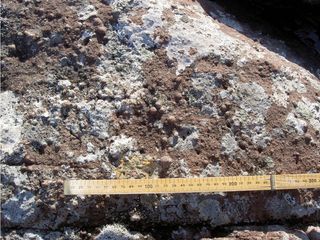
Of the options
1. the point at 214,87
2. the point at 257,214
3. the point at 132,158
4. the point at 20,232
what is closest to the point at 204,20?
the point at 214,87

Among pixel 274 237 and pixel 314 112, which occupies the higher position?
pixel 314 112

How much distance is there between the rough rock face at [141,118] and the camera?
3.37 m

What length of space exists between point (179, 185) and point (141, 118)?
1.80 feet

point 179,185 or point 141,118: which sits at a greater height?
point 141,118

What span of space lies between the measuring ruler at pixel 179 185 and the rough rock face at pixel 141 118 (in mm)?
55

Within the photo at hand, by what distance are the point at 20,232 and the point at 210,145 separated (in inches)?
53.9

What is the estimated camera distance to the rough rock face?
3.37m

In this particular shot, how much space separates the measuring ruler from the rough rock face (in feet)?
0.18

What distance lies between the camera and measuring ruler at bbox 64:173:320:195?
132 inches

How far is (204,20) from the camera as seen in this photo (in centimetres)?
407

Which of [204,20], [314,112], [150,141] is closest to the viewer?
[150,141]

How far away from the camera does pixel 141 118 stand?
360cm

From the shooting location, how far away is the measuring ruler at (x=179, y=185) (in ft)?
11.0

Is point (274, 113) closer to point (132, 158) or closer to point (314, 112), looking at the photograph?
point (314, 112)
